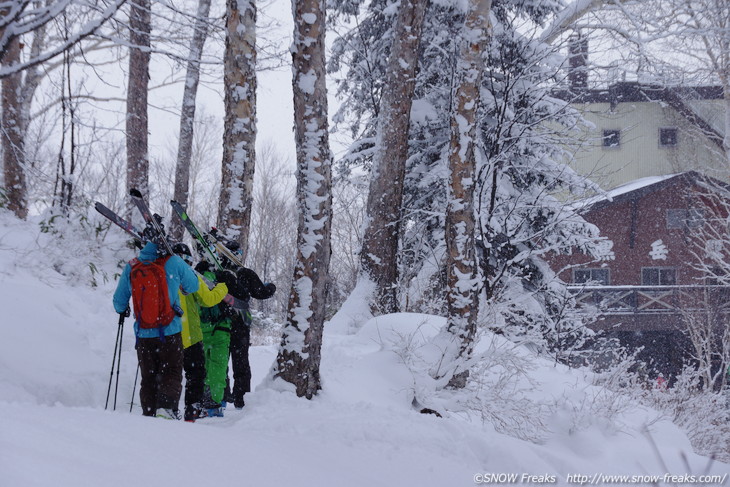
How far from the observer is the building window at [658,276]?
25.4 meters

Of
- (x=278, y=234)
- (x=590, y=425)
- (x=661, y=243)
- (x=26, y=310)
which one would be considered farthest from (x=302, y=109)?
(x=278, y=234)

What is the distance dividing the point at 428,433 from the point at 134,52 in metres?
9.29

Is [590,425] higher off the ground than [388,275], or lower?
lower

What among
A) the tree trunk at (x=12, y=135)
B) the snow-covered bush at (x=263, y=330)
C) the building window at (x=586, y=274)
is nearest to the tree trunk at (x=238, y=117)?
the tree trunk at (x=12, y=135)

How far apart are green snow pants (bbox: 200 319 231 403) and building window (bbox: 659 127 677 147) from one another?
31.6 meters

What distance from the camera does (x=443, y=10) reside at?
11695 millimetres

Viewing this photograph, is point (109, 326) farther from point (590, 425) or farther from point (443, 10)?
point (443, 10)

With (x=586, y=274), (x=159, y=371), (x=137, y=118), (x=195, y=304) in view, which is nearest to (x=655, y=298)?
(x=586, y=274)

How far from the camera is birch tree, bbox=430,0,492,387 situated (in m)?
6.58

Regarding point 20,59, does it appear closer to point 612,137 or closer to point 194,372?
point 194,372

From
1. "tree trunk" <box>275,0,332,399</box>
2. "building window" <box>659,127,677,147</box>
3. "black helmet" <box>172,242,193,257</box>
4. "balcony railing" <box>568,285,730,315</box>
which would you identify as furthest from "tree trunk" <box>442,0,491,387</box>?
"building window" <box>659,127,677,147</box>

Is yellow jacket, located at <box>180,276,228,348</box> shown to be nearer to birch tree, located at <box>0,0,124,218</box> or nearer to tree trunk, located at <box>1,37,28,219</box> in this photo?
birch tree, located at <box>0,0,124,218</box>

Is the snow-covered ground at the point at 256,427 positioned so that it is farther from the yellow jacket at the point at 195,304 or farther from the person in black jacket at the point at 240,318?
the yellow jacket at the point at 195,304

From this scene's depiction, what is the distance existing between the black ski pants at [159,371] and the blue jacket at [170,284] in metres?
0.07
